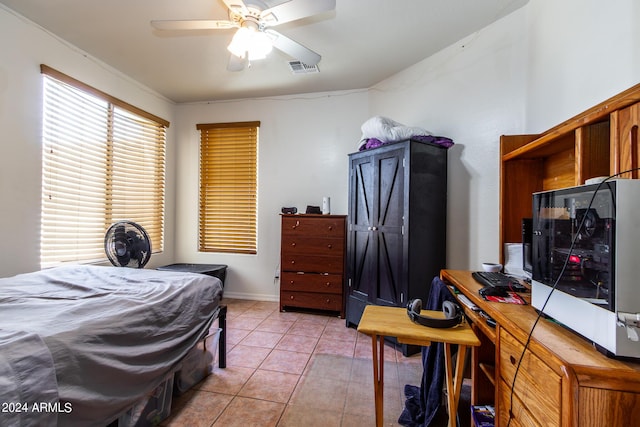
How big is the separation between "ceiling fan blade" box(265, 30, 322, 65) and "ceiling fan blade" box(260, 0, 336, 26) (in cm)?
12

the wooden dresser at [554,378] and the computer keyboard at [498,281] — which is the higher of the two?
the computer keyboard at [498,281]

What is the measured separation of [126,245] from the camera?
2.21m

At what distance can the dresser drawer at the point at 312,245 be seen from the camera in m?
3.04

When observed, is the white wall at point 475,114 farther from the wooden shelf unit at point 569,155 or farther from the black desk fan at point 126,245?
the black desk fan at point 126,245

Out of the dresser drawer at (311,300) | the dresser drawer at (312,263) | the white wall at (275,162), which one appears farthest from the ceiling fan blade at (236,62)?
the dresser drawer at (311,300)

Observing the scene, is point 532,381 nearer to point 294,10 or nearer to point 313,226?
point 294,10

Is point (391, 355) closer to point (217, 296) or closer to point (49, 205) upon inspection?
point (217, 296)

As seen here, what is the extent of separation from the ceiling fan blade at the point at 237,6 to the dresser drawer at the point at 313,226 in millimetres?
1966

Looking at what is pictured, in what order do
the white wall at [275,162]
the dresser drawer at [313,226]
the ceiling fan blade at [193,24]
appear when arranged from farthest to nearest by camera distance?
1. the white wall at [275,162]
2. the dresser drawer at [313,226]
3. the ceiling fan blade at [193,24]

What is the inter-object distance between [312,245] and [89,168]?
2388 millimetres

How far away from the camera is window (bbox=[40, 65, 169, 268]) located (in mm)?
2322

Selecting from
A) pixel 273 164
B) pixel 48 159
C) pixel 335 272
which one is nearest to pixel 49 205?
pixel 48 159

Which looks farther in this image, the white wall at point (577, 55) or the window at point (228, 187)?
the window at point (228, 187)

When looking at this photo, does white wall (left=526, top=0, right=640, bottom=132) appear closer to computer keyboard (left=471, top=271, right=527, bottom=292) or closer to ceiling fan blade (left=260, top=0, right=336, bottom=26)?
computer keyboard (left=471, top=271, right=527, bottom=292)
